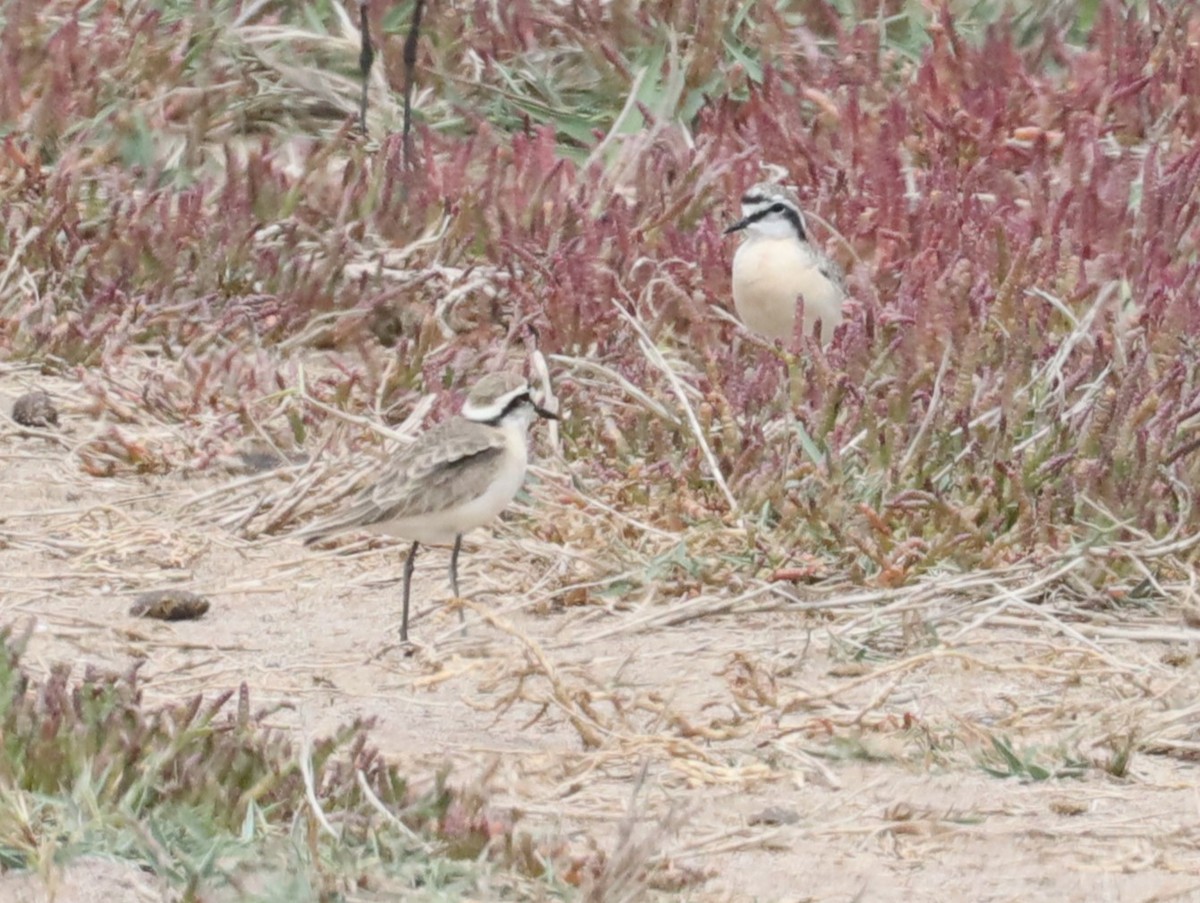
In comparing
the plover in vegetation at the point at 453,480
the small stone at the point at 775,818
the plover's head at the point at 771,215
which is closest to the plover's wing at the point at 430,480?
the plover in vegetation at the point at 453,480

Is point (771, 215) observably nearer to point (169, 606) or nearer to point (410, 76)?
point (410, 76)

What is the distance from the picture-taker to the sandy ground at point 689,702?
16.4ft

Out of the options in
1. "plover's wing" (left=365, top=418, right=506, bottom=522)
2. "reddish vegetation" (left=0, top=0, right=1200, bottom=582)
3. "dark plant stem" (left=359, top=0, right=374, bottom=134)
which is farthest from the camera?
"dark plant stem" (left=359, top=0, right=374, bottom=134)

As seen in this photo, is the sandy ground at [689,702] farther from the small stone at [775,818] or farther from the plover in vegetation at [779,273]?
the plover in vegetation at [779,273]

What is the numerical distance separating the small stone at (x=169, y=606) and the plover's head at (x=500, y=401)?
3.13 ft

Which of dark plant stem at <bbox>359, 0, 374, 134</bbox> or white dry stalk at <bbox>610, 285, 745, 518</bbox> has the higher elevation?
dark plant stem at <bbox>359, 0, 374, 134</bbox>

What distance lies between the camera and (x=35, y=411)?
27.2ft

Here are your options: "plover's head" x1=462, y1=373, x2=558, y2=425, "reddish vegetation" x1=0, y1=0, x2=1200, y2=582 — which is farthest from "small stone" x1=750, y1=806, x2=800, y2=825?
"plover's head" x1=462, y1=373, x2=558, y2=425

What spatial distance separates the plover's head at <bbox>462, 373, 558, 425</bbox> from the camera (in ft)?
22.0

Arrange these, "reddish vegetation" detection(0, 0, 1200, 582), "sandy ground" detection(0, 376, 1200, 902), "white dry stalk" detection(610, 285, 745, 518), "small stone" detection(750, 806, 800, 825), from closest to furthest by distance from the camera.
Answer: "sandy ground" detection(0, 376, 1200, 902) → "small stone" detection(750, 806, 800, 825) → "reddish vegetation" detection(0, 0, 1200, 582) → "white dry stalk" detection(610, 285, 745, 518)

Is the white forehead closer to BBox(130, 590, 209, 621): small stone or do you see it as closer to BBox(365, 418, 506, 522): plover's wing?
BBox(365, 418, 506, 522): plover's wing

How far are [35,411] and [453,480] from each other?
7.92ft

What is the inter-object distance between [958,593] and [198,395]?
305 cm

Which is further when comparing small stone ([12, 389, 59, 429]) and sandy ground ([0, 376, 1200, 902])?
small stone ([12, 389, 59, 429])
